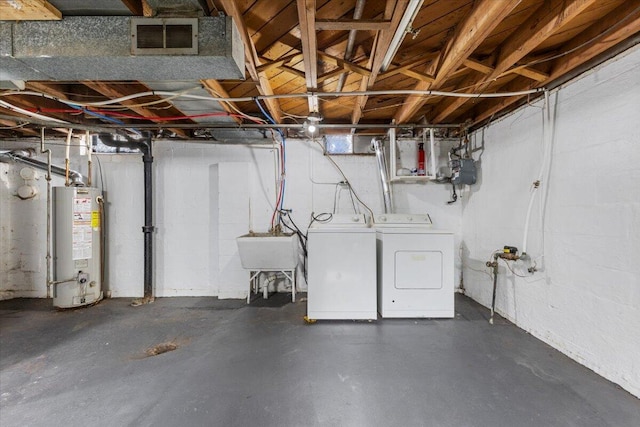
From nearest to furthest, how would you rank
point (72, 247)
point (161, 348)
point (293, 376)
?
1. point (293, 376)
2. point (161, 348)
3. point (72, 247)

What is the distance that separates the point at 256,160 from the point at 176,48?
80.4 inches

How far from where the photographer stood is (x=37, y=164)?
3.04m

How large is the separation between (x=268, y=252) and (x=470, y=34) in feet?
8.15

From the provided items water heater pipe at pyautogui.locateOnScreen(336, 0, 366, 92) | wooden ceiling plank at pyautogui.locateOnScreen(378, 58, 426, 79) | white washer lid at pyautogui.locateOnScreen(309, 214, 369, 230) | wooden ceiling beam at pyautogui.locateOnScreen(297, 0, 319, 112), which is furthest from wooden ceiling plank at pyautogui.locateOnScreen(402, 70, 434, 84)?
white washer lid at pyautogui.locateOnScreen(309, 214, 369, 230)

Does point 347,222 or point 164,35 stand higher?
point 164,35

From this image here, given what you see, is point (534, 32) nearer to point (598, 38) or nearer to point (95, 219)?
point (598, 38)

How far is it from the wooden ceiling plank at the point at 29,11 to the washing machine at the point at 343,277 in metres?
2.16

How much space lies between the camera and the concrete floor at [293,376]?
1399 millimetres

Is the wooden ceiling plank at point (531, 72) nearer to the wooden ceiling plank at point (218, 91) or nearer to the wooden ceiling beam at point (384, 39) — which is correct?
the wooden ceiling beam at point (384, 39)

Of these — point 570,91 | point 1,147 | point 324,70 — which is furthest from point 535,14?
point 1,147

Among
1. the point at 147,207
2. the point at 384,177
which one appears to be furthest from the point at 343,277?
the point at 147,207

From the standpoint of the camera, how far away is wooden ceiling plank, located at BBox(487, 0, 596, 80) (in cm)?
134

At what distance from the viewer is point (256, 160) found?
3.35 meters

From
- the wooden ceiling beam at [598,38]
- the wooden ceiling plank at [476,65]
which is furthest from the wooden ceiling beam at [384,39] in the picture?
the wooden ceiling beam at [598,38]
